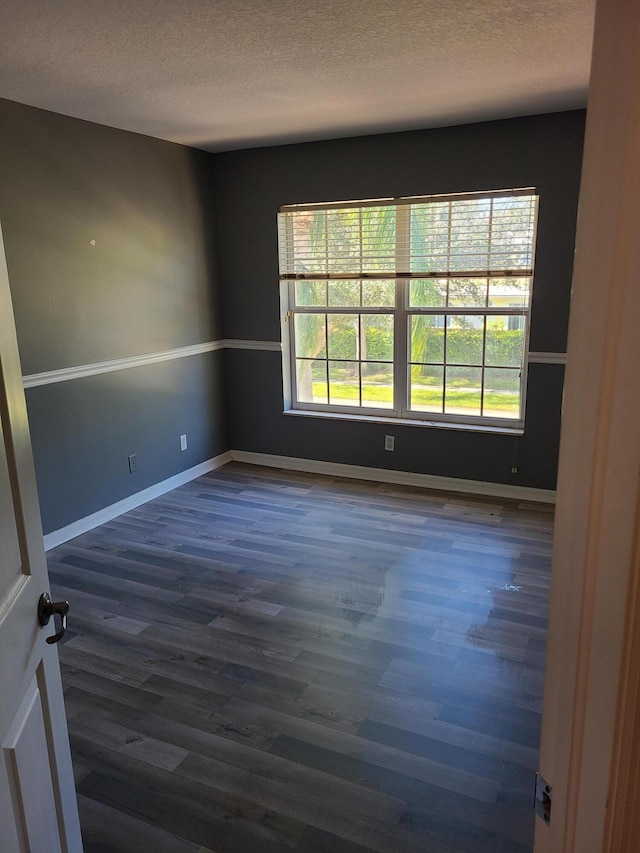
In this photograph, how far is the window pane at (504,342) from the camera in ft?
13.9

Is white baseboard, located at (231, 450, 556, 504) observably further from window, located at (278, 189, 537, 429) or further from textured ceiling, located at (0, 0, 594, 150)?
textured ceiling, located at (0, 0, 594, 150)

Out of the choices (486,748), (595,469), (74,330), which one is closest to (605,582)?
(595,469)

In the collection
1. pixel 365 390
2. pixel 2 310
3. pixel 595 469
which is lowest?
pixel 365 390

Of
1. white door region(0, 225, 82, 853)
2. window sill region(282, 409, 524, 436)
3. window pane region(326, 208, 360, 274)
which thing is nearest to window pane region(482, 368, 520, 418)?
window sill region(282, 409, 524, 436)

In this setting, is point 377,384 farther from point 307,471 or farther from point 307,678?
point 307,678

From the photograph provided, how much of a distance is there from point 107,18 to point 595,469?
95.1 inches

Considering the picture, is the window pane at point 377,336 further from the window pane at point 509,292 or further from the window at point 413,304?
the window pane at point 509,292

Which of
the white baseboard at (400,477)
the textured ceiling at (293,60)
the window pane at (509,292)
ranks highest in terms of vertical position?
the textured ceiling at (293,60)

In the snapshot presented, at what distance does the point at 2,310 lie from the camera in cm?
115

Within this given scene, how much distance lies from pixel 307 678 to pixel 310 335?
2976 millimetres

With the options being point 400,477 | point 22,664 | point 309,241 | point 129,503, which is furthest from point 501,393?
point 22,664

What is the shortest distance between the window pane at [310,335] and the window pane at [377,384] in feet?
1.29

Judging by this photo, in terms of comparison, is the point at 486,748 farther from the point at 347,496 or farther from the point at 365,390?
the point at 365,390

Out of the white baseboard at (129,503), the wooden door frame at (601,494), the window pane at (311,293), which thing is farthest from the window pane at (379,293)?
the wooden door frame at (601,494)
